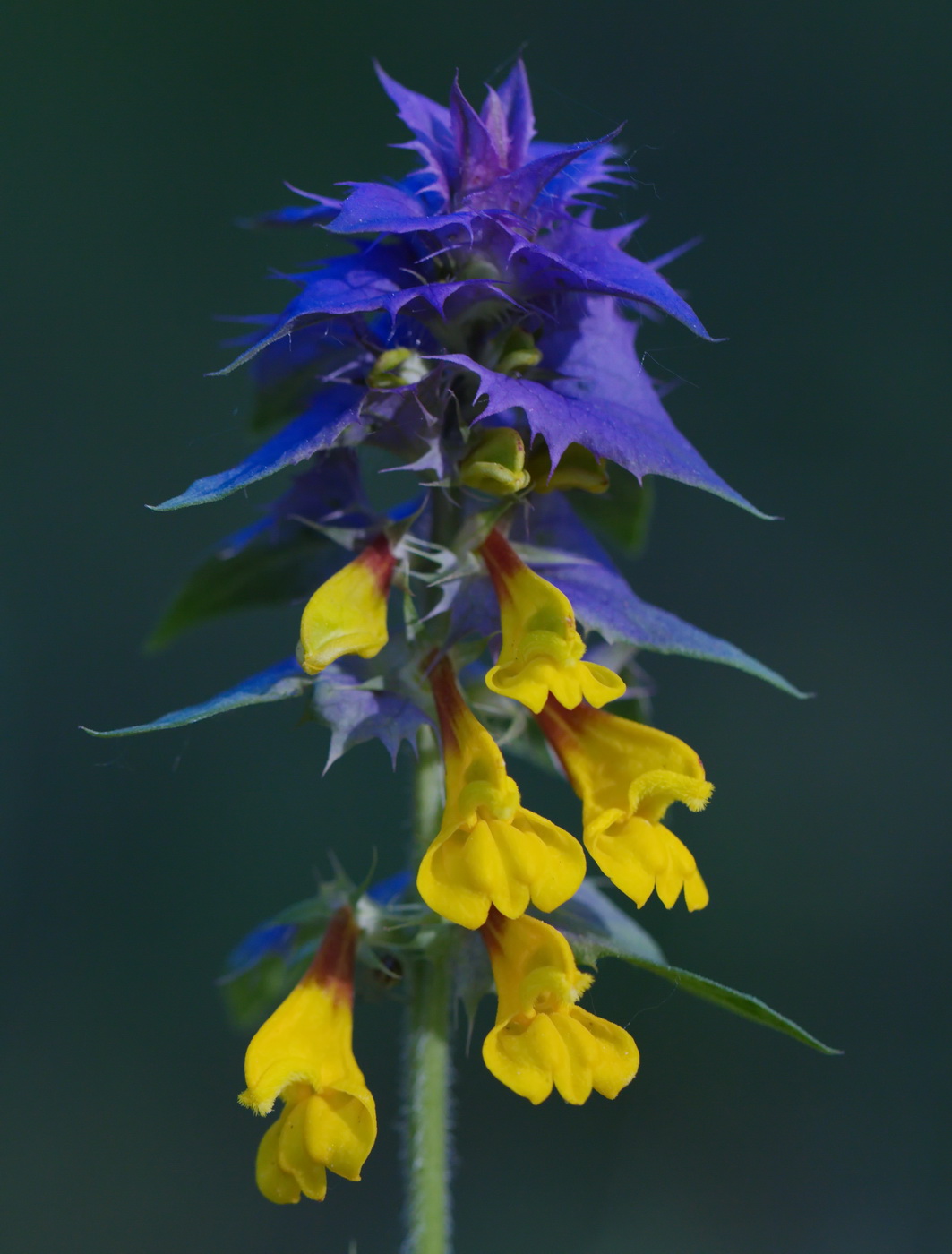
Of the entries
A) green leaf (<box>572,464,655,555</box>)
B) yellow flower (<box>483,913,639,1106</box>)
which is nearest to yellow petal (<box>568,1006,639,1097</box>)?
yellow flower (<box>483,913,639,1106</box>)

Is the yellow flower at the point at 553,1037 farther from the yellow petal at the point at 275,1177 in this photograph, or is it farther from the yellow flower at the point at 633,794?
the yellow petal at the point at 275,1177

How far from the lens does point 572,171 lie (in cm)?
102

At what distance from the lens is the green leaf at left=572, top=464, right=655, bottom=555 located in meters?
1.17

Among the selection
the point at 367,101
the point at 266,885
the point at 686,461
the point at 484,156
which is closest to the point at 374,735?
the point at 686,461

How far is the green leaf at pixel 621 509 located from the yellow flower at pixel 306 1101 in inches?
21.3

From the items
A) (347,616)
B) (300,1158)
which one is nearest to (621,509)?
(347,616)

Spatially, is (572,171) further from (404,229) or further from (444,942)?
(444,942)

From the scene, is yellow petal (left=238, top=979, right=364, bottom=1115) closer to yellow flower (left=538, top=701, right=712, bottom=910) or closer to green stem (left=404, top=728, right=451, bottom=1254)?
green stem (left=404, top=728, right=451, bottom=1254)

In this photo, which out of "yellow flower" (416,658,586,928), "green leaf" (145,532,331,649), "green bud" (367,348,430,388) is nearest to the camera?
"yellow flower" (416,658,586,928)

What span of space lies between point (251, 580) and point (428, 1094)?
52 cm

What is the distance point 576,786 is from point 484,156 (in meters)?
0.53

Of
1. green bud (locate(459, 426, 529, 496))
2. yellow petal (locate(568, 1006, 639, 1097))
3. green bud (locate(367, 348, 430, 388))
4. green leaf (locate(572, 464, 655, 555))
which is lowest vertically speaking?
yellow petal (locate(568, 1006, 639, 1097))

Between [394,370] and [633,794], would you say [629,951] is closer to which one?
[633,794]

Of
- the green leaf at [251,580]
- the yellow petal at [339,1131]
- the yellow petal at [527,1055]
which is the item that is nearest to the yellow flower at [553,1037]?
the yellow petal at [527,1055]
